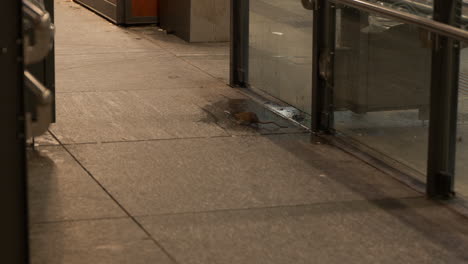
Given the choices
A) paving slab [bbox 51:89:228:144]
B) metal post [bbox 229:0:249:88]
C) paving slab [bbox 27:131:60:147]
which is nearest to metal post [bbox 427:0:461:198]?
paving slab [bbox 51:89:228:144]

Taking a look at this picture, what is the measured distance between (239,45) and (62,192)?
10.6 ft

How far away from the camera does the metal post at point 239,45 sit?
27.2ft

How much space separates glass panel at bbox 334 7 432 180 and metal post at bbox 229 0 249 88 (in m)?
1.71

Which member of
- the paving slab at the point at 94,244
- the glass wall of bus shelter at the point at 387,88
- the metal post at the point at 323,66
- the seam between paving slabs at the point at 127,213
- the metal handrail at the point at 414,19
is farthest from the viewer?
the metal post at the point at 323,66

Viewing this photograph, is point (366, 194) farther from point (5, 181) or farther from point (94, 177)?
point (5, 181)

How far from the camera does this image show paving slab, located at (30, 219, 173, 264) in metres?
4.48

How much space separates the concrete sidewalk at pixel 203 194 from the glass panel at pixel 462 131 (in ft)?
0.68

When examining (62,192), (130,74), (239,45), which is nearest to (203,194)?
(62,192)

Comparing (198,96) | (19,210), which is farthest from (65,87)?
(19,210)

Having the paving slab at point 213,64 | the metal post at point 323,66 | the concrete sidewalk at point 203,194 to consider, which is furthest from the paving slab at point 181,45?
the metal post at point 323,66

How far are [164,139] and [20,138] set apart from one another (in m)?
2.98

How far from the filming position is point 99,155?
20.4ft

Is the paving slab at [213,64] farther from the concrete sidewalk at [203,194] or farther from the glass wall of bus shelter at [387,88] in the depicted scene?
the glass wall of bus shelter at [387,88]

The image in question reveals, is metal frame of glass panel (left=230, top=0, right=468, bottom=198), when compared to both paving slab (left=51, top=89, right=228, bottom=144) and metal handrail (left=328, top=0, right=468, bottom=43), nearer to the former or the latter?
metal handrail (left=328, top=0, right=468, bottom=43)
